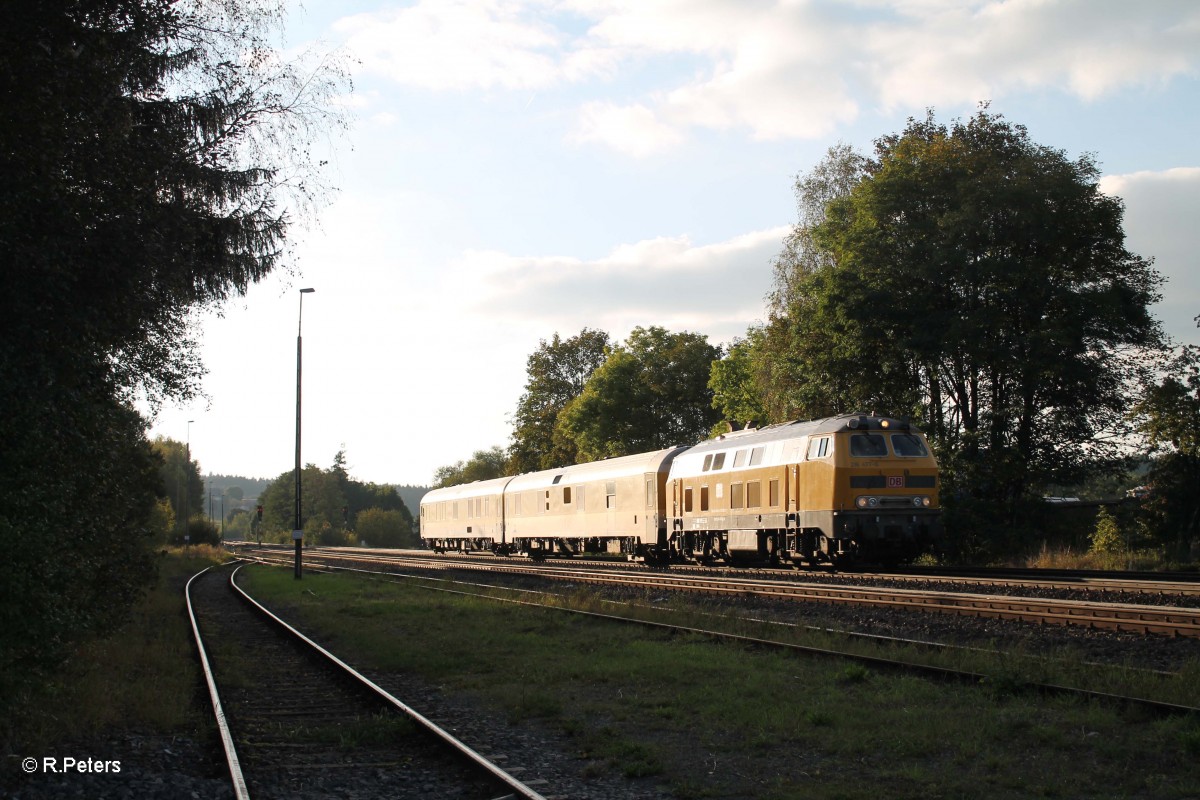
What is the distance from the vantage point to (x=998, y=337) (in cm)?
3488

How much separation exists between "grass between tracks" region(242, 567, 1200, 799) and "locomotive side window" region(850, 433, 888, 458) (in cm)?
952

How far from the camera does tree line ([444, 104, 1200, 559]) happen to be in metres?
33.0

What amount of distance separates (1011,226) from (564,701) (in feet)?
96.5

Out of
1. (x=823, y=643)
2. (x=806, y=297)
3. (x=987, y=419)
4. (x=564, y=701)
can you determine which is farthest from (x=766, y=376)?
(x=564, y=701)

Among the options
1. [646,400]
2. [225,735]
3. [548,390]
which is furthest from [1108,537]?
→ [548,390]

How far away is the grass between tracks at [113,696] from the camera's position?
31.1 feet

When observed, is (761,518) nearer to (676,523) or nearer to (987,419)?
(676,523)

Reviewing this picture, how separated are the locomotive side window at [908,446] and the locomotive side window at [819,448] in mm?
1542

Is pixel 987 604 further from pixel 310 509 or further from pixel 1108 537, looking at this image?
pixel 310 509

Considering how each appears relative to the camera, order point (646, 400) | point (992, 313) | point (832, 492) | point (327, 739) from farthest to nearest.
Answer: point (646, 400), point (992, 313), point (832, 492), point (327, 739)

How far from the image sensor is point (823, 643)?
13.7m

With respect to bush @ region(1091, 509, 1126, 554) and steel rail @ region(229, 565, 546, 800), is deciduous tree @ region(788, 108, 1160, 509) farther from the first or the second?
steel rail @ region(229, 565, 546, 800)

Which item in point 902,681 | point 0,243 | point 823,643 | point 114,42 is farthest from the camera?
point 823,643

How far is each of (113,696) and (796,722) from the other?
24.1 feet
